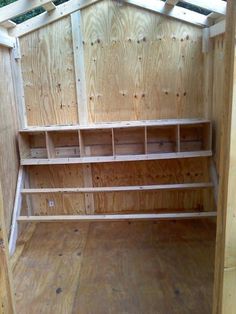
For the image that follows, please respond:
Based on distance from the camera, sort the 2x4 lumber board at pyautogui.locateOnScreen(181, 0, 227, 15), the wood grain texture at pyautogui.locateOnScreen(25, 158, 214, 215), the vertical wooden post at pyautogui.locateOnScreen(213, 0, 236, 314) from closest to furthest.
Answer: the vertical wooden post at pyautogui.locateOnScreen(213, 0, 236, 314)
the 2x4 lumber board at pyautogui.locateOnScreen(181, 0, 227, 15)
the wood grain texture at pyautogui.locateOnScreen(25, 158, 214, 215)

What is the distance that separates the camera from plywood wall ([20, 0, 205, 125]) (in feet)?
10.4

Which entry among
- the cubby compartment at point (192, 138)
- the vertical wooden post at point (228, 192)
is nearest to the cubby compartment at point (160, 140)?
the cubby compartment at point (192, 138)

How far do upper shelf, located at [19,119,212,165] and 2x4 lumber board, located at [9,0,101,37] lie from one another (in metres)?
1.04

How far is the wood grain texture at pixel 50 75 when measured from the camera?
3196 millimetres

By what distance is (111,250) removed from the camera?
114 inches

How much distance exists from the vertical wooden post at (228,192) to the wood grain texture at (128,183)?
2.24 m

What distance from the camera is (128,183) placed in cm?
359

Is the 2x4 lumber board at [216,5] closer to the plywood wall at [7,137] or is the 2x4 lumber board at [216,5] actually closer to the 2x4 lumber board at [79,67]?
the 2x4 lumber board at [79,67]

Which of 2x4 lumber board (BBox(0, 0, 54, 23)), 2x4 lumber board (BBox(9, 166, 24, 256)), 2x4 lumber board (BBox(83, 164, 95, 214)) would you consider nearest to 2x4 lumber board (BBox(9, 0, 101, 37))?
2x4 lumber board (BBox(0, 0, 54, 23))

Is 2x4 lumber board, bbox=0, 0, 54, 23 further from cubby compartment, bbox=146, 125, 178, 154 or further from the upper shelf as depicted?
cubby compartment, bbox=146, 125, 178, 154

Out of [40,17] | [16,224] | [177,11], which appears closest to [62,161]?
[16,224]

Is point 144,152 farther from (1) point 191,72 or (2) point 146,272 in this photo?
(2) point 146,272

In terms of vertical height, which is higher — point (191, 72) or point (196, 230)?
point (191, 72)

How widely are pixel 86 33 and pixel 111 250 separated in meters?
2.26
